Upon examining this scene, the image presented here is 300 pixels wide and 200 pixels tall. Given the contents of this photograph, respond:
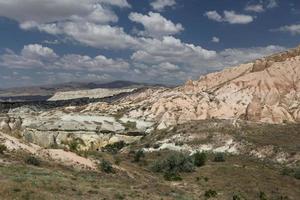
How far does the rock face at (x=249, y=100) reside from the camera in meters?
104

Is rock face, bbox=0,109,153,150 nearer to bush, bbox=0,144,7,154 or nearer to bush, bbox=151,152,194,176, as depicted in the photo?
bush, bbox=151,152,194,176

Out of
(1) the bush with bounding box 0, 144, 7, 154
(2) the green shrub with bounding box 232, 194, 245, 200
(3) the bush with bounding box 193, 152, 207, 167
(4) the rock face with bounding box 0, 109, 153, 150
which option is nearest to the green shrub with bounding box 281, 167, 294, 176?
(3) the bush with bounding box 193, 152, 207, 167

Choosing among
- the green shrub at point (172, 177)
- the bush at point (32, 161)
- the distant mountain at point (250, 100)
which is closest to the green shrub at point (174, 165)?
the green shrub at point (172, 177)

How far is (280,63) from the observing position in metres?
122

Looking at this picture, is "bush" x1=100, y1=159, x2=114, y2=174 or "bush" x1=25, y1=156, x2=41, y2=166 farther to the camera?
"bush" x1=100, y1=159, x2=114, y2=174

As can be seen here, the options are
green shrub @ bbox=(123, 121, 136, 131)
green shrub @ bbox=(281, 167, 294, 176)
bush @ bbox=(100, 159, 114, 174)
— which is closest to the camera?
bush @ bbox=(100, 159, 114, 174)

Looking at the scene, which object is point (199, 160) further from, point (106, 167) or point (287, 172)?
point (106, 167)

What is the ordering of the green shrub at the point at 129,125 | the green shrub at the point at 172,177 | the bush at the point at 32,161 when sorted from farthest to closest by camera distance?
1. the green shrub at the point at 129,125
2. the green shrub at the point at 172,177
3. the bush at the point at 32,161

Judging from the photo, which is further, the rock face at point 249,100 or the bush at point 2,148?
the rock face at point 249,100

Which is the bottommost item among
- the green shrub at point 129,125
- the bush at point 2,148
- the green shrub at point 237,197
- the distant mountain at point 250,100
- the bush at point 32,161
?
the green shrub at point 237,197

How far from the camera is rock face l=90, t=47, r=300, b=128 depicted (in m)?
104

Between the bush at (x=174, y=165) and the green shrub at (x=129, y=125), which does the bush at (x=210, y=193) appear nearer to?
the bush at (x=174, y=165)

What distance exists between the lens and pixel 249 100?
365 ft

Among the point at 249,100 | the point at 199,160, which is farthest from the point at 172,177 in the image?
the point at 249,100
